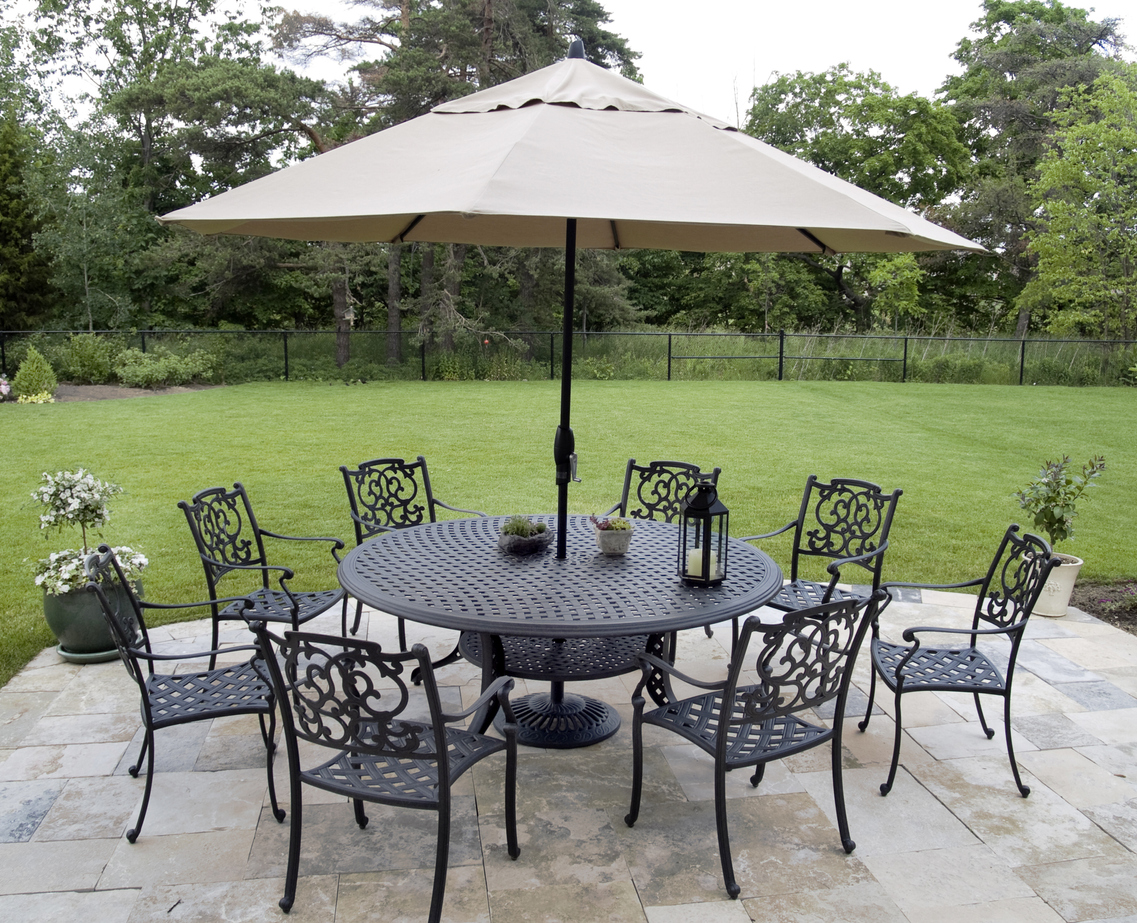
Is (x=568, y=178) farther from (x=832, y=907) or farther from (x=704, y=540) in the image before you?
(x=832, y=907)

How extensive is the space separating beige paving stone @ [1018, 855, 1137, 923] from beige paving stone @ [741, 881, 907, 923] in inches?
18.0

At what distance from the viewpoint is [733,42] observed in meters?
24.4

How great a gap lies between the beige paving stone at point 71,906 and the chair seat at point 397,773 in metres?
0.60

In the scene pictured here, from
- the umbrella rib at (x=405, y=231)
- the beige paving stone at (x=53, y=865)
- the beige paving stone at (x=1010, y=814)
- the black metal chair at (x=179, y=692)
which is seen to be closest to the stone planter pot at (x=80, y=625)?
the black metal chair at (x=179, y=692)

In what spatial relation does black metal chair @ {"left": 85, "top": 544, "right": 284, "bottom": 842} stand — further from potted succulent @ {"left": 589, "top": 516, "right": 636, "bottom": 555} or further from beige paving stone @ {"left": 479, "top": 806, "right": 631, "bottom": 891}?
potted succulent @ {"left": 589, "top": 516, "right": 636, "bottom": 555}

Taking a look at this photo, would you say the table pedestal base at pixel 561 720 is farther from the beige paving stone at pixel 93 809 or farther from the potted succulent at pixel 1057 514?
the potted succulent at pixel 1057 514

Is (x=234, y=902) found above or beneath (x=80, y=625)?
beneath

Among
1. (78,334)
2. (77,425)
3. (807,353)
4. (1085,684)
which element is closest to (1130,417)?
(807,353)

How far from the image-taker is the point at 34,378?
12.7 metres

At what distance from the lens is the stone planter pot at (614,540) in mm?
3129

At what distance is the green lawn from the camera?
6070 millimetres

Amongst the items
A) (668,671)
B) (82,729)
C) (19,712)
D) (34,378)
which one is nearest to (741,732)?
(668,671)

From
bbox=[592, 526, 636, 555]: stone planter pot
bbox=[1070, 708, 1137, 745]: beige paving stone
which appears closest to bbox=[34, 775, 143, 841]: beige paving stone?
bbox=[592, 526, 636, 555]: stone planter pot

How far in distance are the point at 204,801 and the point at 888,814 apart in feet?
7.31
